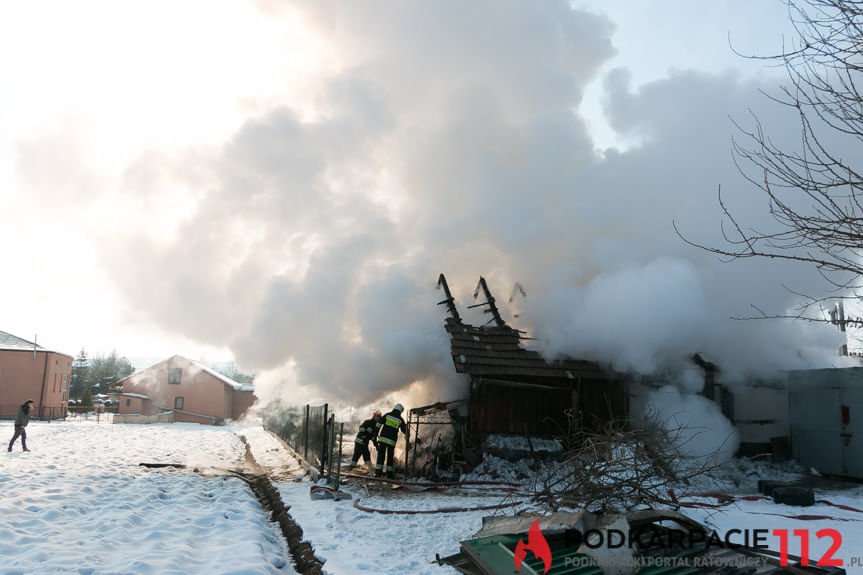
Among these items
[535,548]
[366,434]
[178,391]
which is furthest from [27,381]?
[535,548]

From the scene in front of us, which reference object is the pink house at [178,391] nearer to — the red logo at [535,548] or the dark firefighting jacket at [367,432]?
the dark firefighting jacket at [367,432]

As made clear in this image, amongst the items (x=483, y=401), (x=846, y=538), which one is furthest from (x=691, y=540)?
(x=483, y=401)

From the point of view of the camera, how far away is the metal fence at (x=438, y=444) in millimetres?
11539

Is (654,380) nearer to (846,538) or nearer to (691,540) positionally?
(846,538)

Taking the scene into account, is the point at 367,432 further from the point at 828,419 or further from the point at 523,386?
the point at 828,419

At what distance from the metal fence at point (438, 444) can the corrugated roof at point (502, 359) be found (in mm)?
1166

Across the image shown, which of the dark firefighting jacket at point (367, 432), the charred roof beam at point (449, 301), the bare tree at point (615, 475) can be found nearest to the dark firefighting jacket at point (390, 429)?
the dark firefighting jacket at point (367, 432)

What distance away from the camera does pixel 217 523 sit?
7145 millimetres

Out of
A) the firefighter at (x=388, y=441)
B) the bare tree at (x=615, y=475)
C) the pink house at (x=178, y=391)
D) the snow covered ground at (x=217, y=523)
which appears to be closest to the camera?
the snow covered ground at (x=217, y=523)

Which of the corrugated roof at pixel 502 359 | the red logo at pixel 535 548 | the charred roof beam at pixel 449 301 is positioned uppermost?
the charred roof beam at pixel 449 301

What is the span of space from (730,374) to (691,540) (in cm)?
878

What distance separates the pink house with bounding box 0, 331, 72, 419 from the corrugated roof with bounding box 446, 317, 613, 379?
30.6m

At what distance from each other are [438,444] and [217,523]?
5.65m

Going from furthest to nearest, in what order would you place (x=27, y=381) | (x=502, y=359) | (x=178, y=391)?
(x=178, y=391) → (x=27, y=381) → (x=502, y=359)
